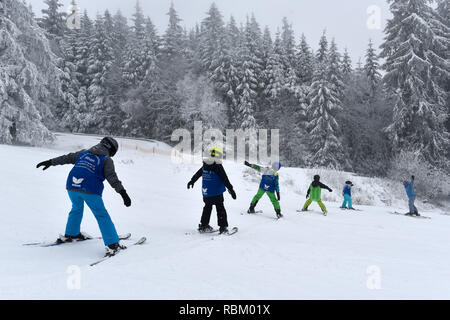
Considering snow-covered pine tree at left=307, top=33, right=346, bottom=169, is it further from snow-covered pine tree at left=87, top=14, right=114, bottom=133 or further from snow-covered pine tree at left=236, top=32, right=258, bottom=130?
snow-covered pine tree at left=87, top=14, right=114, bottom=133

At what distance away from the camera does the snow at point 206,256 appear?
117 inches

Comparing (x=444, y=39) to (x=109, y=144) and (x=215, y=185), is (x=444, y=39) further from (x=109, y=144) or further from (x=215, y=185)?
(x=109, y=144)

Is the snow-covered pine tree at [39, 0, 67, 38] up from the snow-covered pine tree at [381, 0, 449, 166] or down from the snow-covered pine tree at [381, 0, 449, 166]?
up

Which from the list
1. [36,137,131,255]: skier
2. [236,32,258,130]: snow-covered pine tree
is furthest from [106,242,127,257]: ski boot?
[236,32,258,130]: snow-covered pine tree

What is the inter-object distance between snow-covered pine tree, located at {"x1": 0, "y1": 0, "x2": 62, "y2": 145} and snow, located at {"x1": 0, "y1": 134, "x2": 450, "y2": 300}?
1094 cm

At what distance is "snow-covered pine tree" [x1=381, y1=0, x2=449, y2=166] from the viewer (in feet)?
76.8

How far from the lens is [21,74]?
1822cm

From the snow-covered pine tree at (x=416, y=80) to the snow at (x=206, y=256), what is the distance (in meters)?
19.5

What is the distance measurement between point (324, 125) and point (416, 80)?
10088mm

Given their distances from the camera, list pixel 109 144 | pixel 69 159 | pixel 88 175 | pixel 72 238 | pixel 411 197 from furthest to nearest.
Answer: pixel 411 197, pixel 72 238, pixel 69 159, pixel 109 144, pixel 88 175

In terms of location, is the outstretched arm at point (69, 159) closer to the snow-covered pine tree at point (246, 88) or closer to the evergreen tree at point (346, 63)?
the snow-covered pine tree at point (246, 88)

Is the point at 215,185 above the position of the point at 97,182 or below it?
below

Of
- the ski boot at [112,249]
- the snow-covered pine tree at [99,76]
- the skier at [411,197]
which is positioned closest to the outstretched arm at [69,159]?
the ski boot at [112,249]

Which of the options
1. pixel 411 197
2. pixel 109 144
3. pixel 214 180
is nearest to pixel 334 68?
pixel 411 197
